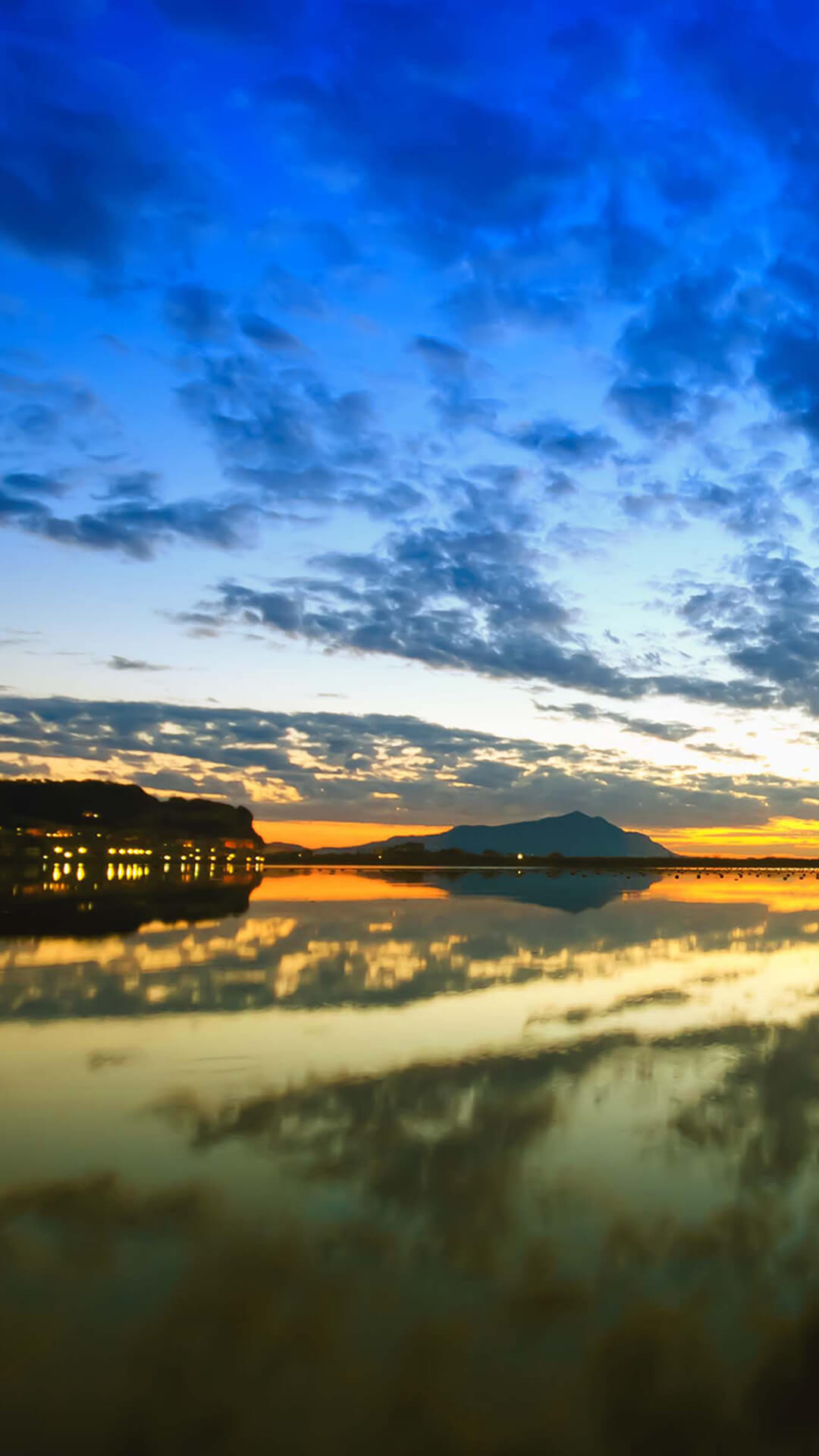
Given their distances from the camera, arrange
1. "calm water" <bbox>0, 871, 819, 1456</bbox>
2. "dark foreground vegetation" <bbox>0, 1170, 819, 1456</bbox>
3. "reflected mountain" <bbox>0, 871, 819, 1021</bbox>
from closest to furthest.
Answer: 1. "dark foreground vegetation" <bbox>0, 1170, 819, 1456</bbox>
2. "calm water" <bbox>0, 871, 819, 1456</bbox>
3. "reflected mountain" <bbox>0, 871, 819, 1021</bbox>

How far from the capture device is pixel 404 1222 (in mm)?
10406

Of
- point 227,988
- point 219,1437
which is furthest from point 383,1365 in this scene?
point 227,988

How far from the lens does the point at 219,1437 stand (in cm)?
665

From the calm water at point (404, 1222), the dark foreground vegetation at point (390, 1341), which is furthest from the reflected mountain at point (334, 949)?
the dark foreground vegetation at point (390, 1341)

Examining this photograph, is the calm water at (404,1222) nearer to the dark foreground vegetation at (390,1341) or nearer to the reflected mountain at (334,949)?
the dark foreground vegetation at (390,1341)

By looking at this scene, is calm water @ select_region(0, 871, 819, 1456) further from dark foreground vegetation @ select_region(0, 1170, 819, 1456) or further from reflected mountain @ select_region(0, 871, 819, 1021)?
reflected mountain @ select_region(0, 871, 819, 1021)

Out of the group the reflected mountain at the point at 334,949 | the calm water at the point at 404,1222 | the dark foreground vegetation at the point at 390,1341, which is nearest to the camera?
the dark foreground vegetation at the point at 390,1341

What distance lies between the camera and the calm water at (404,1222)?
7.07 m

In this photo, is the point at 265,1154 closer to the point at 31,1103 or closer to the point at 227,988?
the point at 31,1103

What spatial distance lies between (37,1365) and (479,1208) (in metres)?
5.20

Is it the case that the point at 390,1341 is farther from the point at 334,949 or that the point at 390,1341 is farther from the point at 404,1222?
the point at 334,949

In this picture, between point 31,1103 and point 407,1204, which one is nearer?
point 407,1204

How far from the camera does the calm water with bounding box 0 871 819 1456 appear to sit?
707 centimetres

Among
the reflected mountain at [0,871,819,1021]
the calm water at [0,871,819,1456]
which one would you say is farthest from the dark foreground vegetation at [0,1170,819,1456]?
the reflected mountain at [0,871,819,1021]
